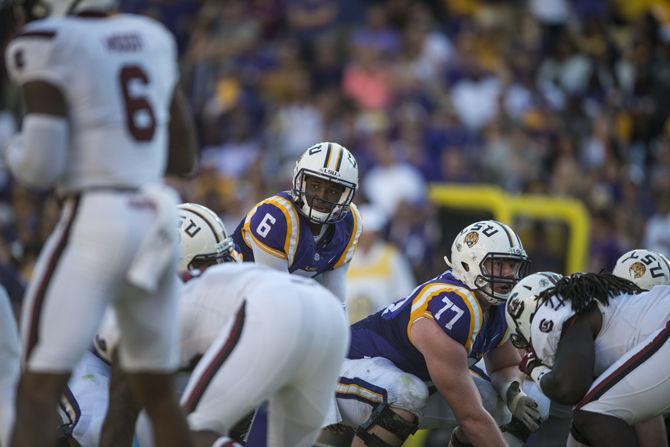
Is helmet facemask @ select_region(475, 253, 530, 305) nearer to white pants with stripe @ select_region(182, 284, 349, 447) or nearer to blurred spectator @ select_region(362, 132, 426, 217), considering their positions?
white pants with stripe @ select_region(182, 284, 349, 447)

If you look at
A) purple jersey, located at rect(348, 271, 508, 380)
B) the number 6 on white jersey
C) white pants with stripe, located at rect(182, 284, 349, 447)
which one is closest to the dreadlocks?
purple jersey, located at rect(348, 271, 508, 380)

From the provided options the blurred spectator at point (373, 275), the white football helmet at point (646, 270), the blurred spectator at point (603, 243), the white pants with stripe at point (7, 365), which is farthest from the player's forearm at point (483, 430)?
the blurred spectator at point (603, 243)

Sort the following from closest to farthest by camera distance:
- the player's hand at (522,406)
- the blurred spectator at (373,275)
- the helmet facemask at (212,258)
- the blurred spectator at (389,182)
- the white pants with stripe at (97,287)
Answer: the white pants with stripe at (97,287) < the helmet facemask at (212,258) < the player's hand at (522,406) < the blurred spectator at (373,275) < the blurred spectator at (389,182)

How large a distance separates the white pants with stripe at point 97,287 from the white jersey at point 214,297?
474 mm

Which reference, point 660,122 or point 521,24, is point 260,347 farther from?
point 521,24

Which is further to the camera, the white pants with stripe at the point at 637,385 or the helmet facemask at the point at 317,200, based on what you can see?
the helmet facemask at the point at 317,200

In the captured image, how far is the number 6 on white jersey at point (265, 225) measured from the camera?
6.25 m

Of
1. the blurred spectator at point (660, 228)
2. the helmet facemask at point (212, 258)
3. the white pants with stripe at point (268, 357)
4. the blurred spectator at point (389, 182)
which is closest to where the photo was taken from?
the white pants with stripe at point (268, 357)

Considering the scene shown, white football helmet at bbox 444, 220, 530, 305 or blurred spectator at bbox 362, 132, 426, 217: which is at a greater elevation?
white football helmet at bbox 444, 220, 530, 305

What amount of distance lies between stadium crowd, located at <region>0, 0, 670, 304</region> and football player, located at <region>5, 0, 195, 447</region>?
7491mm

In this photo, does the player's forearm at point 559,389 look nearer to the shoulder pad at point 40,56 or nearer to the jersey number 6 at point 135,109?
the jersey number 6 at point 135,109

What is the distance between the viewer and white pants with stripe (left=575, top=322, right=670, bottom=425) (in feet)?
17.9

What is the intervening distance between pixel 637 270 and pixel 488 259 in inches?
43.8

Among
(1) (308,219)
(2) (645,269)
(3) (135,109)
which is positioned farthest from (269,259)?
(3) (135,109)
